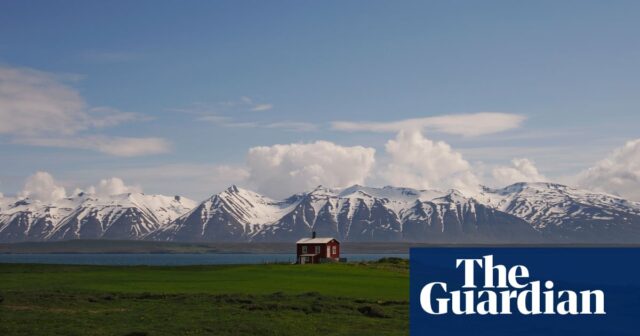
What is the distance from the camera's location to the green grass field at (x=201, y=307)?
50.7 meters

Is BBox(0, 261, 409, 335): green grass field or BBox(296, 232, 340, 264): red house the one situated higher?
BBox(296, 232, 340, 264): red house

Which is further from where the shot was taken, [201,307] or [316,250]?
[316,250]

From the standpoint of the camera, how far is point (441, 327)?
2109 inches

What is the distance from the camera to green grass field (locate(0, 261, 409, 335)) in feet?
166

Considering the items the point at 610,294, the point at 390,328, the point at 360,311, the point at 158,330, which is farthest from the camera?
the point at 610,294

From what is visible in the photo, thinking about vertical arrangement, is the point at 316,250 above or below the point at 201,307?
above

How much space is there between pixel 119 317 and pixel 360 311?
17.9 metres

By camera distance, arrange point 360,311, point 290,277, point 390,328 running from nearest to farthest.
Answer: point 390,328
point 360,311
point 290,277

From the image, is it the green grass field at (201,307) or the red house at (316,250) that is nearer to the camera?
the green grass field at (201,307)

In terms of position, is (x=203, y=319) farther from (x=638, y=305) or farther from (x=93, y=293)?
(x=638, y=305)

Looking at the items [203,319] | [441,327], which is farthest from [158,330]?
[441,327]

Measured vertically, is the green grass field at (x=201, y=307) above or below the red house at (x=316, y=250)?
below

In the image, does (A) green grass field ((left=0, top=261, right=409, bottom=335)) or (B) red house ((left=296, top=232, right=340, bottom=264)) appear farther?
(B) red house ((left=296, top=232, right=340, bottom=264))

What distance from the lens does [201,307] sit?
6203 centimetres
